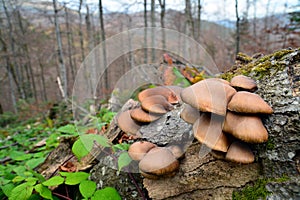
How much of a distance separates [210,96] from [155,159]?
0.57m

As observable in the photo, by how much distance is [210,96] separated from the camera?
1.31 m

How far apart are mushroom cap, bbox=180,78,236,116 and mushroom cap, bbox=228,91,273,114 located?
0.05m

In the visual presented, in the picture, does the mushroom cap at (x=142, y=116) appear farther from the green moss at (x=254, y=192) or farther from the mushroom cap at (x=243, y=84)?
the green moss at (x=254, y=192)

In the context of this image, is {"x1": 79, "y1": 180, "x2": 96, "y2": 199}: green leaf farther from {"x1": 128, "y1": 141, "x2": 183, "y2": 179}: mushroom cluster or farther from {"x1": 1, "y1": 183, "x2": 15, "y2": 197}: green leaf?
{"x1": 1, "y1": 183, "x2": 15, "y2": 197}: green leaf

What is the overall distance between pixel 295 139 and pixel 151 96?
1.13m

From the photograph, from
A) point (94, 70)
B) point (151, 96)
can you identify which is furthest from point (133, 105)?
point (94, 70)

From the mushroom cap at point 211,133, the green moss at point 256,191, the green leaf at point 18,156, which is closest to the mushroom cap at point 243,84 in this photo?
the mushroom cap at point 211,133

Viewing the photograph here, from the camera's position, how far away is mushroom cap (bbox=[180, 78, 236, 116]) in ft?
4.19

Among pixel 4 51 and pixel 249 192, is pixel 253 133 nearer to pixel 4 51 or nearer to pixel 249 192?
pixel 249 192

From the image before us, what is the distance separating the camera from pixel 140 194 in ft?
5.75

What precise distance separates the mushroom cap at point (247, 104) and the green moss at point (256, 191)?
44 centimetres

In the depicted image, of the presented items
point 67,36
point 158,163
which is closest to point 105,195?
point 158,163

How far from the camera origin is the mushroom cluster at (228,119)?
124 cm

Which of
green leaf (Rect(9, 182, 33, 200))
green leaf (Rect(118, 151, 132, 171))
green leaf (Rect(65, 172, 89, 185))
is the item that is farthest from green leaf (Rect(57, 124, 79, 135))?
green leaf (Rect(118, 151, 132, 171))
